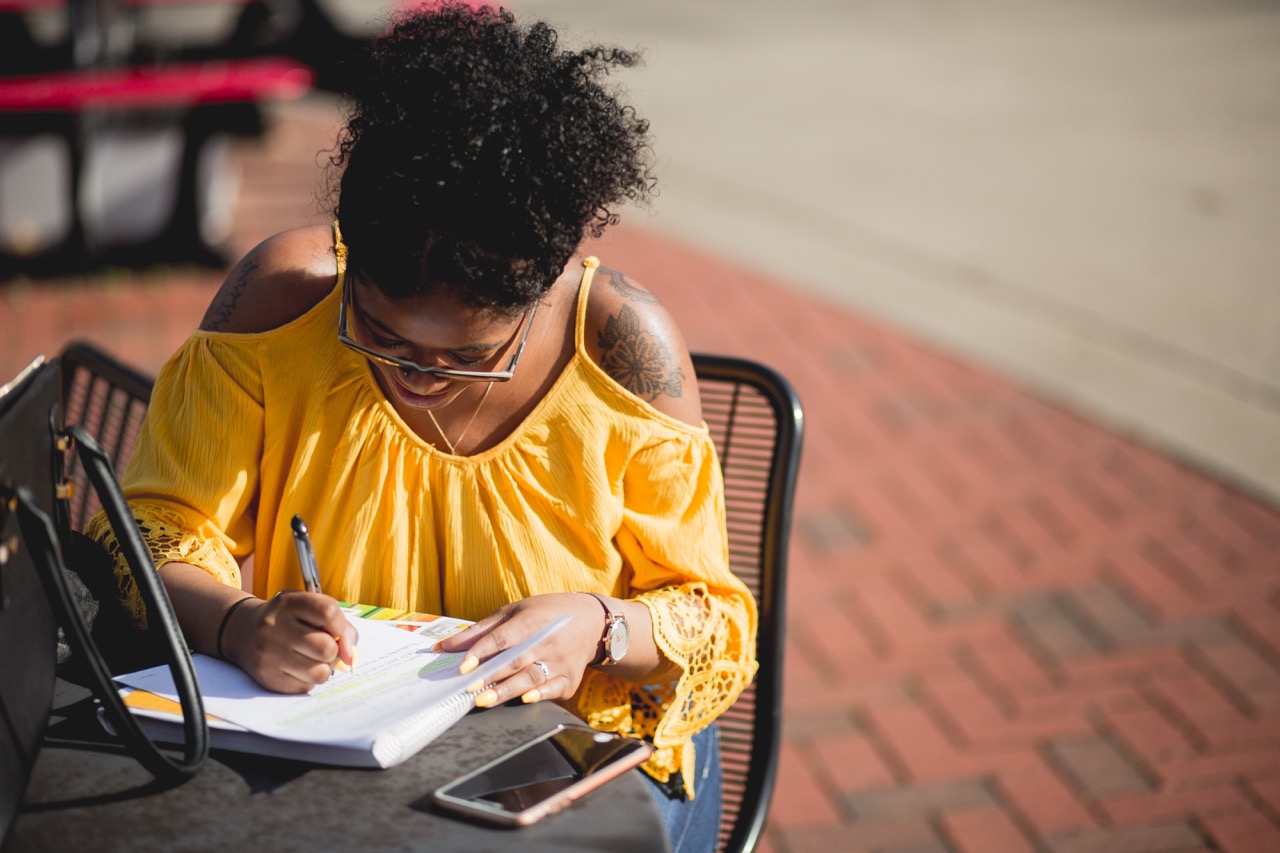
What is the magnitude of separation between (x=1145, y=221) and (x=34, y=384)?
20.4ft

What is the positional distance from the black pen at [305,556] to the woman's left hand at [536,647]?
8.0 inches

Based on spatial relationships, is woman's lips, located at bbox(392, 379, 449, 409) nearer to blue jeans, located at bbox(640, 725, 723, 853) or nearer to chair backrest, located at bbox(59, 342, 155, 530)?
chair backrest, located at bbox(59, 342, 155, 530)

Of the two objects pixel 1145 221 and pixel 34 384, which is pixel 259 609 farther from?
pixel 1145 221

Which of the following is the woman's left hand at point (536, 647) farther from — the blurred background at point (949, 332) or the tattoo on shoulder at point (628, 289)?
the blurred background at point (949, 332)

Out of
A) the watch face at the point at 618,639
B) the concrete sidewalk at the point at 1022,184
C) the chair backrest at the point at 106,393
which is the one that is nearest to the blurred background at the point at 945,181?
the concrete sidewalk at the point at 1022,184

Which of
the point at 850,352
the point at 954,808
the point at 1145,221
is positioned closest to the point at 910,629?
the point at 954,808

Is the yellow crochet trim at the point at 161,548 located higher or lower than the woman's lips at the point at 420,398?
lower

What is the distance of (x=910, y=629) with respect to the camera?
330 cm

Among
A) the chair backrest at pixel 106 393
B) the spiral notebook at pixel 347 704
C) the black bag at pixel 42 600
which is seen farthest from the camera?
the chair backrest at pixel 106 393

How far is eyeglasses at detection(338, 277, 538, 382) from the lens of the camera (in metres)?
1.49

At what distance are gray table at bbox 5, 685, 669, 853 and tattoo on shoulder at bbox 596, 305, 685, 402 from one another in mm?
583

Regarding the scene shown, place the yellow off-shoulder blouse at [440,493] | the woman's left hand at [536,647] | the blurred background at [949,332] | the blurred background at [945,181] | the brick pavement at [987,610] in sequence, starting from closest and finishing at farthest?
the woman's left hand at [536,647] < the yellow off-shoulder blouse at [440,493] < the brick pavement at [987,610] < the blurred background at [949,332] < the blurred background at [945,181]

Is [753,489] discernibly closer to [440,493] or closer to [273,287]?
[440,493]

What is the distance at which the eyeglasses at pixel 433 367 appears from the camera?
1488 millimetres
